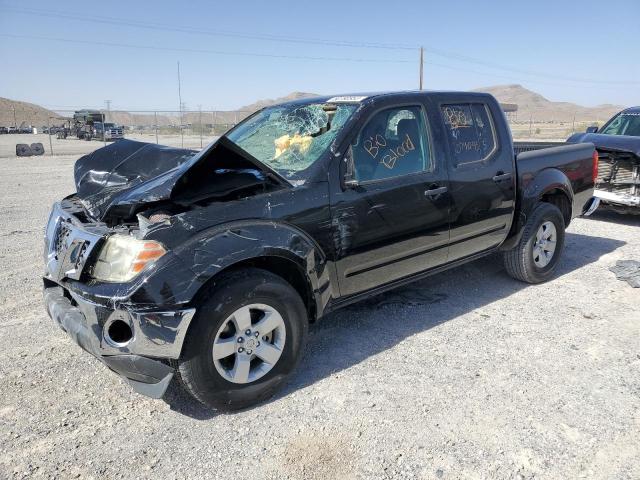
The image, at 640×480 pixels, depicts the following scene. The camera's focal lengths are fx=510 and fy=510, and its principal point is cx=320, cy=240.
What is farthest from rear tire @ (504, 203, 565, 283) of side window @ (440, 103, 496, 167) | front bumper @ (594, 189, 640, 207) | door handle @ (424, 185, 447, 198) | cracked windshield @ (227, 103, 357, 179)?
front bumper @ (594, 189, 640, 207)

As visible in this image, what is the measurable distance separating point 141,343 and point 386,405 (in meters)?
1.47

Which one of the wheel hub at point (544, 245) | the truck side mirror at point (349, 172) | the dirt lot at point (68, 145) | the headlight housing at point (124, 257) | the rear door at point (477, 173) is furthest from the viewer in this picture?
the dirt lot at point (68, 145)

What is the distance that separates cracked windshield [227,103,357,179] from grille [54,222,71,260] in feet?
4.61

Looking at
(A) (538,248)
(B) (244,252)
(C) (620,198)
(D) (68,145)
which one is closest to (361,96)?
(B) (244,252)

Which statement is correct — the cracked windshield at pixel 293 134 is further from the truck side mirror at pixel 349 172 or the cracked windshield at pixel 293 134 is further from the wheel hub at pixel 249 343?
the wheel hub at pixel 249 343

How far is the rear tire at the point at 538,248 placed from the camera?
497cm

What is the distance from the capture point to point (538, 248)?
514 centimetres

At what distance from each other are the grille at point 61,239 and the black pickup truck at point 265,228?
18 mm

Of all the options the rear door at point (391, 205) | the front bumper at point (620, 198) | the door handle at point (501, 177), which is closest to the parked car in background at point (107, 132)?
the front bumper at point (620, 198)

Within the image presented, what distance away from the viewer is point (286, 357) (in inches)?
124

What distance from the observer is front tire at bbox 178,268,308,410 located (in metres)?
2.79

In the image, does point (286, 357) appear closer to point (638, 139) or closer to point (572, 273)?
point (572, 273)

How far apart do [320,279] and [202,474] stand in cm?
133

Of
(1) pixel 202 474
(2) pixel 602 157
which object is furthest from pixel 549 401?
(2) pixel 602 157
